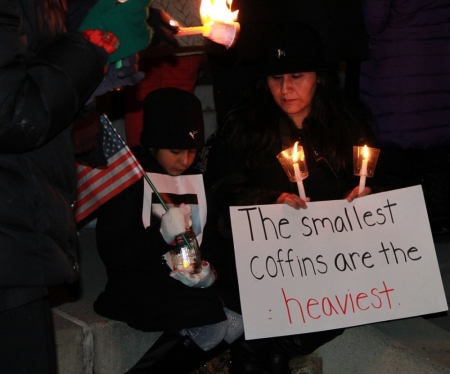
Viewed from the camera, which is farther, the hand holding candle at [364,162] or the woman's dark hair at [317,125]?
the woman's dark hair at [317,125]

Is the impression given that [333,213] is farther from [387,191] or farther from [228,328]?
[228,328]

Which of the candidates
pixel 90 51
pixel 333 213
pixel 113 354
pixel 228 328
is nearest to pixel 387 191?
pixel 333 213

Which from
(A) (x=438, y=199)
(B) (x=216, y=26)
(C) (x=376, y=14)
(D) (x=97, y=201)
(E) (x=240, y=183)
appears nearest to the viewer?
(B) (x=216, y=26)

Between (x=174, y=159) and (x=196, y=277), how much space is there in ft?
1.87

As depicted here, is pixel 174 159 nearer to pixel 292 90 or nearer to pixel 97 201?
pixel 97 201

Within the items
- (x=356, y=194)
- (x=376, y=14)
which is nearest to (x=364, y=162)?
(x=356, y=194)

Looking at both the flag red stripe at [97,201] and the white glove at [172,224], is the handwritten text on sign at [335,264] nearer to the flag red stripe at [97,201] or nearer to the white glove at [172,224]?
the white glove at [172,224]

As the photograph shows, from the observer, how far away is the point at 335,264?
120 inches

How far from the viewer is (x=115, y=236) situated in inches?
117

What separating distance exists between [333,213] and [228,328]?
0.67 metres

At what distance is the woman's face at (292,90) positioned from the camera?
343 centimetres

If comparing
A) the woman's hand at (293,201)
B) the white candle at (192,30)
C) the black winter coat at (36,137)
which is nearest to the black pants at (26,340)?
the black winter coat at (36,137)

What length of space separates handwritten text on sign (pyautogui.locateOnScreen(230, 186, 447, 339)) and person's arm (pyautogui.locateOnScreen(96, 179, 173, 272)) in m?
0.35

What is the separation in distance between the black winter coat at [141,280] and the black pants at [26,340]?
1.19m
